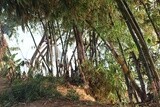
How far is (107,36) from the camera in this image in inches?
259

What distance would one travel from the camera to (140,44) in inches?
231

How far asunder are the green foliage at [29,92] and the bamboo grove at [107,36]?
0.75 m

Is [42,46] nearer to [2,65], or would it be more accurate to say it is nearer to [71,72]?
[2,65]

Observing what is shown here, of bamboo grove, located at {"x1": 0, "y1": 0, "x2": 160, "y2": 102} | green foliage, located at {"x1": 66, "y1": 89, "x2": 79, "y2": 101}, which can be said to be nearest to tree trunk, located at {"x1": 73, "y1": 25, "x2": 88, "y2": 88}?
bamboo grove, located at {"x1": 0, "y1": 0, "x2": 160, "y2": 102}

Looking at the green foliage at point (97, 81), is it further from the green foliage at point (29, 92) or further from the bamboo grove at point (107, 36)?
the green foliage at point (29, 92)

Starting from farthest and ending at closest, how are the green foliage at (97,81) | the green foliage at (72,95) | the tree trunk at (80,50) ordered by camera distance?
the tree trunk at (80,50), the green foliage at (97,81), the green foliage at (72,95)

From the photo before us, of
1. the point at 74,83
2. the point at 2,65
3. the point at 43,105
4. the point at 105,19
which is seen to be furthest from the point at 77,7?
the point at 2,65

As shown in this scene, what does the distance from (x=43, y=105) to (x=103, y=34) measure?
155 centimetres

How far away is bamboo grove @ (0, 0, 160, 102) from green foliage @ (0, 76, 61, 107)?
75 cm

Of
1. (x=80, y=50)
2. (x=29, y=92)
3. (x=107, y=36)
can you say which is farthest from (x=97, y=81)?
(x=107, y=36)

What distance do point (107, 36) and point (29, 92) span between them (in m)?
1.76

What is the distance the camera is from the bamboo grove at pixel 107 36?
591 centimetres

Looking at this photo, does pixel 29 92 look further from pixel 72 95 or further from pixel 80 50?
pixel 80 50

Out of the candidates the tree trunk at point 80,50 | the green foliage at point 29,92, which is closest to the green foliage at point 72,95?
the green foliage at point 29,92
